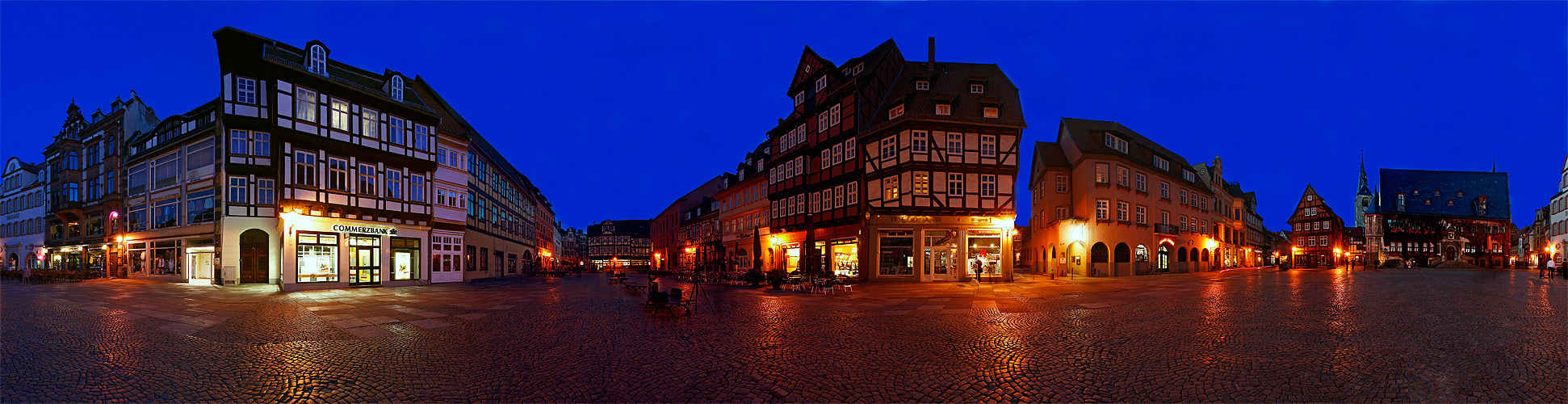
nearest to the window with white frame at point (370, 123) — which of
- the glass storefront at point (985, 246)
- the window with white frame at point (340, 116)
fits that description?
the window with white frame at point (340, 116)

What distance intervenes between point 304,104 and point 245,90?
201 centimetres

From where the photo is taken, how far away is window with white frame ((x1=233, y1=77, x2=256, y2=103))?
86.4 feet

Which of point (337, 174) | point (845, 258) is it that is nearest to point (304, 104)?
point (337, 174)

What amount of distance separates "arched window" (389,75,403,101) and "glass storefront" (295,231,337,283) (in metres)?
7.18

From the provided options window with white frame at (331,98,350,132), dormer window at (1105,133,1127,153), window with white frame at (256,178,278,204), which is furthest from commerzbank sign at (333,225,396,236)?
dormer window at (1105,133,1127,153)

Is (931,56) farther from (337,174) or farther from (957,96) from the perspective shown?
(337,174)

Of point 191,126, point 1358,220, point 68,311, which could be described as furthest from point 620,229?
point 1358,220

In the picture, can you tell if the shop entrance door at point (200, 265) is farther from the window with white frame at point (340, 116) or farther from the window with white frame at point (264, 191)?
the window with white frame at point (340, 116)

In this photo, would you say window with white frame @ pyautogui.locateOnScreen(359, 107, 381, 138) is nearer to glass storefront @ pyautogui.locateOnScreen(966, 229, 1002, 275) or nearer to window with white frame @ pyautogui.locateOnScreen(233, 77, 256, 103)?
window with white frame @ pyautogui.locateOnScreen(233, 77, 256, 103)

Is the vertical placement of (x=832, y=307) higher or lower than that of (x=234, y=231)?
lower

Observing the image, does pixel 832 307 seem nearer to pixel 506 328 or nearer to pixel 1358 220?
pixel 506 328

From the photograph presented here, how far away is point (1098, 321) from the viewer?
13.3 m

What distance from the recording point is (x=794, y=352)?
9594 mm

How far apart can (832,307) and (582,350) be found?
8403mm
